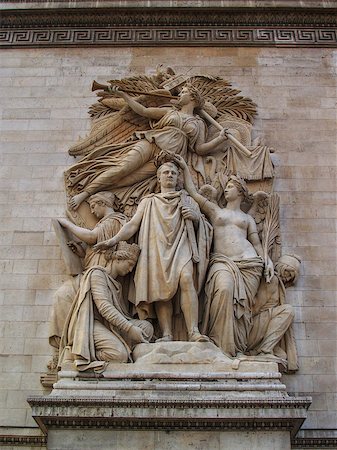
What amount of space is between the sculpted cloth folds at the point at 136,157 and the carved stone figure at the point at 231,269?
0.42 m

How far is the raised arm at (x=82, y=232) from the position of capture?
9703 mm

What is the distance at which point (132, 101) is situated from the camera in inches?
432

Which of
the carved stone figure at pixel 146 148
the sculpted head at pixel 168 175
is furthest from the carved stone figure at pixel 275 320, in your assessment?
the carved stone figure at pixel 146 148

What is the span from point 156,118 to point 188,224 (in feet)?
7.35

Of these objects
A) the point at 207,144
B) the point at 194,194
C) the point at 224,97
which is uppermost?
the point at 224,97

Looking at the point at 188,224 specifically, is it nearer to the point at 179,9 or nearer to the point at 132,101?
the point at 132,101

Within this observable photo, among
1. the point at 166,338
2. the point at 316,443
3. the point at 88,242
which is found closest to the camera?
the point at 316,443

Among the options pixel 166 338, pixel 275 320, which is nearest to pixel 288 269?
pixel 275 320

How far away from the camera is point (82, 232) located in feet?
32.0

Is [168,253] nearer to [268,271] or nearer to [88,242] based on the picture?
[88,242]

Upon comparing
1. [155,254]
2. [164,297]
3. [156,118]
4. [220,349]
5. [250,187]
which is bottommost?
[220,349]

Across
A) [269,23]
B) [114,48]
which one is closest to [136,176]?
[114,48]

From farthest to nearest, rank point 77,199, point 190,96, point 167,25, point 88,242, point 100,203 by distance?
point 167,25
point 190,96
point 77,199
point 100,203
point 88,242

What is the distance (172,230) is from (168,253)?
13.8 inches
